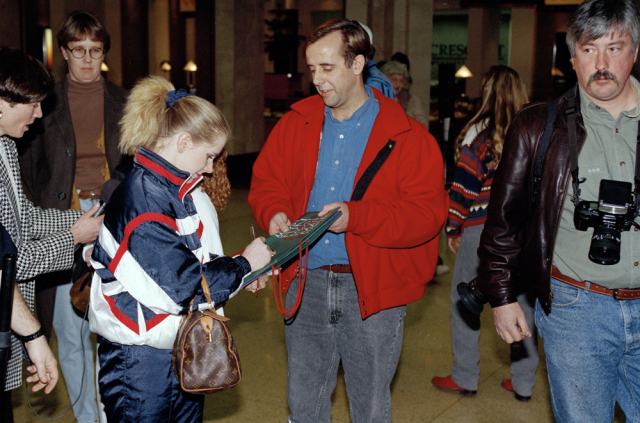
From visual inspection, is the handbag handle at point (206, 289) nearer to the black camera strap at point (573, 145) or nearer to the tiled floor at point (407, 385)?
the black camera strap at point (573, 145)

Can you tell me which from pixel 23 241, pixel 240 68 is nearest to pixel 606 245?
pixel 23 241

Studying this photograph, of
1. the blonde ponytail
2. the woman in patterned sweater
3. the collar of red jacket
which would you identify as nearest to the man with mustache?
the collar of red jacket

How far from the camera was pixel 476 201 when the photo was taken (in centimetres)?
393

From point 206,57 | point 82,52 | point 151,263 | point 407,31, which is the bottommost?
point 151,263

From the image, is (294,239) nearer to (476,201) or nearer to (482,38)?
(476,201)

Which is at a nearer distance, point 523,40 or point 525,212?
point 525,212

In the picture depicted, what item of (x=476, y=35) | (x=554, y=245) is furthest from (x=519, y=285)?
(x=476, y=35)

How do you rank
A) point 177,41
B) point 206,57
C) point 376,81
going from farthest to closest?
1. point 177,41
2. point 206,57
3. point 376,81

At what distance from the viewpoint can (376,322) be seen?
2703 millimetres

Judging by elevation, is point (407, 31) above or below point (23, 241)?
above

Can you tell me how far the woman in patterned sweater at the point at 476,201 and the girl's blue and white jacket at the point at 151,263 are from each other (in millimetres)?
2036

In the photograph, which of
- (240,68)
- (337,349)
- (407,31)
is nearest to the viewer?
(337,349)

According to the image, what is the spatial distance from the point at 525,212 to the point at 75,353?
251 centimetres

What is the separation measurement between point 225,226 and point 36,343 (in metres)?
6.30
